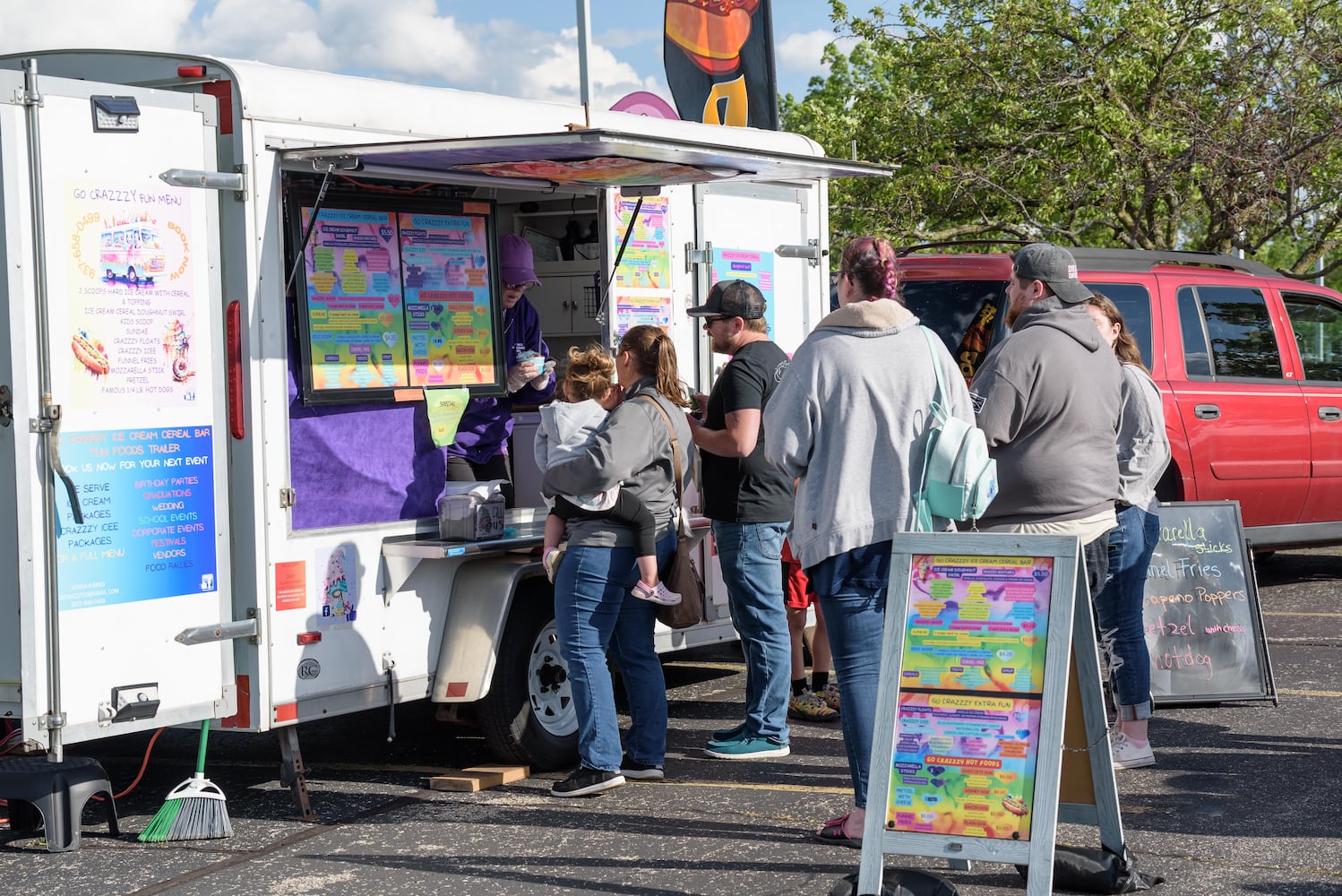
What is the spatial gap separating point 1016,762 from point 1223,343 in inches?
240

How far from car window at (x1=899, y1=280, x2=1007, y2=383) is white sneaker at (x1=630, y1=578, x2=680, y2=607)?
323 centimetres

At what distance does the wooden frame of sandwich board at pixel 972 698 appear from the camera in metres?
4.40

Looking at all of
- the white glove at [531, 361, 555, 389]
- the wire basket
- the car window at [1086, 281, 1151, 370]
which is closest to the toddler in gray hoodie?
the white glove at [531, 361, 555, 389]

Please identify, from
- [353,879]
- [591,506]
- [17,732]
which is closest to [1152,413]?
[591,506]

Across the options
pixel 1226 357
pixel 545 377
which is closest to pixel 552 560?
pixel 545 377

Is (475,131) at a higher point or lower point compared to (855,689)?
higher

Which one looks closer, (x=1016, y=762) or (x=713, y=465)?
(x=1016, y=762)

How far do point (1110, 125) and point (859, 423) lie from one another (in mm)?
12806

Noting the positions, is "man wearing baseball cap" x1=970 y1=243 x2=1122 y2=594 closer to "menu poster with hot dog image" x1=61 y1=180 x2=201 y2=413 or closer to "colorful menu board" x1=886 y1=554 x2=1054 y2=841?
"colorful menu board" x1=886 y1=554 x2=1054 y2=841

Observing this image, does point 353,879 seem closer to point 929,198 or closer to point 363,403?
point 363,403

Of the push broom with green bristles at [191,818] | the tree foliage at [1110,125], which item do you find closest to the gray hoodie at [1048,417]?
the push broom with green bristles at [191,818]

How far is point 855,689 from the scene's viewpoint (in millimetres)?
4996

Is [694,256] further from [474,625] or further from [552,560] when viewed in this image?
[474,625]

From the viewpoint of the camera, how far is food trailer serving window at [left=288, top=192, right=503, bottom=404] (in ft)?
19.9
